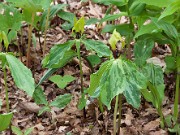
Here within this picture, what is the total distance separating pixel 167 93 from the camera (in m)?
2.32

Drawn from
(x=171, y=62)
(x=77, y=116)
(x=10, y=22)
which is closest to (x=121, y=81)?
(x=171, y=62)

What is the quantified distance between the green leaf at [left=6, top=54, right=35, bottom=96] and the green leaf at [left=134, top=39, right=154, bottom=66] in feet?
1.79

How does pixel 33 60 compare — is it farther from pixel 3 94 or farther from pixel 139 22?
pixel 139 22

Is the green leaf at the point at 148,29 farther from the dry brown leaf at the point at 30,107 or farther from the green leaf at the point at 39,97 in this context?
the dry brown leaf at the point at 30,107

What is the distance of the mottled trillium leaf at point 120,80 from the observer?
1.51 m

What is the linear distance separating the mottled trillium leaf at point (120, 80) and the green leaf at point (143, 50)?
0.35 meters

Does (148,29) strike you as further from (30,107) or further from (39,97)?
(30,107)

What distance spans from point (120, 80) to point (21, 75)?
45 cm

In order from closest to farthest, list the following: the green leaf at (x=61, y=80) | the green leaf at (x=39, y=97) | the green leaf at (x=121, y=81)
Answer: the green leaf at (x=121, y=81), the green leaf at (x=39, y=97), the green leaf at (x=61, y=80)

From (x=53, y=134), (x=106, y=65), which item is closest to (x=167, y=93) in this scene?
(x=53, y=134)

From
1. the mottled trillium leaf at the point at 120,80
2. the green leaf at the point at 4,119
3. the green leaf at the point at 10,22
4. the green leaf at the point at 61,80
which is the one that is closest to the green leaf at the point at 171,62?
the mottled trillium leaf at the point at 120,80

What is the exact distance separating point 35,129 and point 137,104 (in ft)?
2.53

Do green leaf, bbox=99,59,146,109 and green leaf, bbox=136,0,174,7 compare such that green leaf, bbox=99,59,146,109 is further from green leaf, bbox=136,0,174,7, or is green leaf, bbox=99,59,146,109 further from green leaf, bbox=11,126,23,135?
green leaf, bbox=11,126,23,135

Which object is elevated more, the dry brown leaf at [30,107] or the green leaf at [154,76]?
the green leaf at [154,76]
